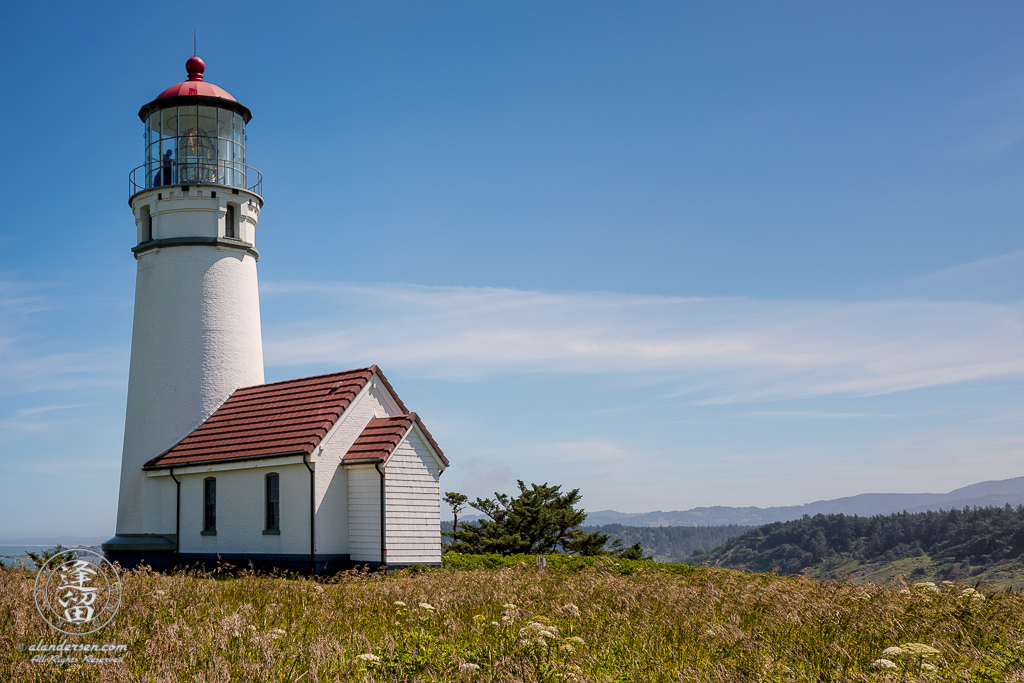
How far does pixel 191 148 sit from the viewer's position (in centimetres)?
2375

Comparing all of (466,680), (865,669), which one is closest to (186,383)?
(466,680)

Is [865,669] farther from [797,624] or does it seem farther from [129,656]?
[129,656]

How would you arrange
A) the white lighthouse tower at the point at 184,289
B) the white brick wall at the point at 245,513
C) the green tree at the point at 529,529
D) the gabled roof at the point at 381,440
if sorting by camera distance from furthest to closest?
1. the green tree at the point at 529,529
2. the white lighthouse tower at the point at 184,289
3. the gabled roof at the point at 381,440
4. the white brick wall at the point at 245,513

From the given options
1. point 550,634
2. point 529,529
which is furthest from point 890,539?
point 550,634

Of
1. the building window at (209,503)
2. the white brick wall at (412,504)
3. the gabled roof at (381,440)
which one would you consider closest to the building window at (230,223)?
the building window at (209,503)

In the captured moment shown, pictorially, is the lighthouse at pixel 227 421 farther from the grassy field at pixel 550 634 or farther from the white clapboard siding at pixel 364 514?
the grassy field at pixel 550 634

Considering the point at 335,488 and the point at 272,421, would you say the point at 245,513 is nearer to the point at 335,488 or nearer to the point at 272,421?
the point at 272,421

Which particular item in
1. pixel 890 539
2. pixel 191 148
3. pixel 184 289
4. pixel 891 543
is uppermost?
pixel 191 148

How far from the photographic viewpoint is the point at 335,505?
19.2 meters

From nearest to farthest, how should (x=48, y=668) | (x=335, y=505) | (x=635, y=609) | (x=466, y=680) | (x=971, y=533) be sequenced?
(x=466, y=680) → (x=48, y=668) → (x=635, y=609) → (x=335, y=505) → (x=971, y=533)

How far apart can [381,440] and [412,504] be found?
183 cm

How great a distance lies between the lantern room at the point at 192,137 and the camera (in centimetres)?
2347

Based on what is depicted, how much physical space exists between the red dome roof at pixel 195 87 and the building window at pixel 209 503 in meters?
11.9

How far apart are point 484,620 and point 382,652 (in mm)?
2030
